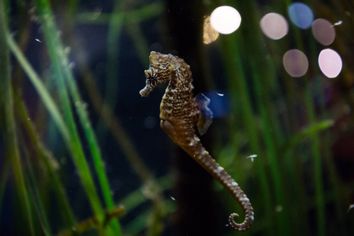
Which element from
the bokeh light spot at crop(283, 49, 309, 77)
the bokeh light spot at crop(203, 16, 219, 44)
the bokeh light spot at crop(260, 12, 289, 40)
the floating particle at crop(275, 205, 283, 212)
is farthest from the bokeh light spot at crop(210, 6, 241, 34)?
the floating particle at crop(275, 205, 283, 212)

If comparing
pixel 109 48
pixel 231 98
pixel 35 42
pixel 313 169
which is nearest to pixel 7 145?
pixel 35 42

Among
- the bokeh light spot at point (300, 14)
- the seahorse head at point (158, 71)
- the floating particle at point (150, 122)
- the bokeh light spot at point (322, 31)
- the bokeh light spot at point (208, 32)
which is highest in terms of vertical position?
the bokeh light spot at point (300, 14)

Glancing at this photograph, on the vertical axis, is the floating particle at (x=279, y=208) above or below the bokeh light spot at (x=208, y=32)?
below

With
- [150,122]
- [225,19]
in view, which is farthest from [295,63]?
[150,122]

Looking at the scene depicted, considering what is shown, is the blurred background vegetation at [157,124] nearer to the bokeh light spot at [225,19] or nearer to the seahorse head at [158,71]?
the bokeh light spot at [225,19]

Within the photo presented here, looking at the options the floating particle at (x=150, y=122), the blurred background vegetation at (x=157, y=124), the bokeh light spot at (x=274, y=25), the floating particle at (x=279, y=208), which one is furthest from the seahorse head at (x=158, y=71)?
the floating particle at (x=279, y=208)

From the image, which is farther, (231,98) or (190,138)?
(231,98)

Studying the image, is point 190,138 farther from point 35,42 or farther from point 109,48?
point 109,48

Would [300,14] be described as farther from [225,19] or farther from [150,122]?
[150,122]
